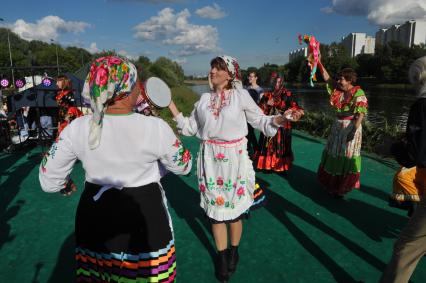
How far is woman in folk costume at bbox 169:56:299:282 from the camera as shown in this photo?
8.56 feet

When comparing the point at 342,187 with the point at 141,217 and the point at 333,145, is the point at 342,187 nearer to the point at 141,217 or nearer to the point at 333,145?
the point at 333,145

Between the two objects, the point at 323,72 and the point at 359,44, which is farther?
the point at 359,44

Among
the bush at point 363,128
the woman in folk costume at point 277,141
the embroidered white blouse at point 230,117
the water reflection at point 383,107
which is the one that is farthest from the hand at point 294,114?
the water reflection at point 383,107

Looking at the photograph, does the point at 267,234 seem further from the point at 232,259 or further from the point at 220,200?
the point at 220,200

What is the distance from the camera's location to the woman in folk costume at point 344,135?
4.25 meters

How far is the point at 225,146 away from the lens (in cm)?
262

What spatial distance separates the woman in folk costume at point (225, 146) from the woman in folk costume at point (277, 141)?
9.67ft

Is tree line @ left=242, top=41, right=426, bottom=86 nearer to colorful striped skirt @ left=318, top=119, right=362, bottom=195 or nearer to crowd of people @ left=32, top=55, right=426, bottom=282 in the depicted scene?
colorful striped skirt @ left=318, top=119, right=362, bottom=195

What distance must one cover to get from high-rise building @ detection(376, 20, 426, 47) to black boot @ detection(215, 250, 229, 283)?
76.6 metres

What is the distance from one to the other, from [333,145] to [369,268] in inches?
79.5

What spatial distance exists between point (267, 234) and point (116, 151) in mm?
2525

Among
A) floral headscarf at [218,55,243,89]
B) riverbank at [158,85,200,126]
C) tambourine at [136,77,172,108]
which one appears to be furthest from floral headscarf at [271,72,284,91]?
riverbank at [158,85,200,126]

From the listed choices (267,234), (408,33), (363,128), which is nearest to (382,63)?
(408,33)

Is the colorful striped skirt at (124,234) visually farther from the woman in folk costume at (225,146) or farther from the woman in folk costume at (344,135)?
the woman in folk costume at (344,135)
